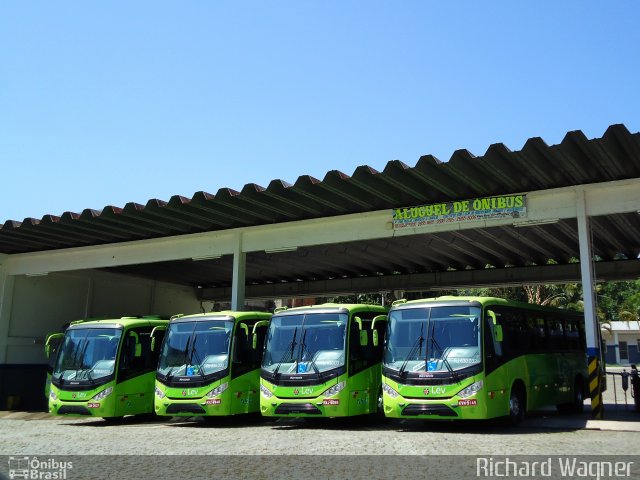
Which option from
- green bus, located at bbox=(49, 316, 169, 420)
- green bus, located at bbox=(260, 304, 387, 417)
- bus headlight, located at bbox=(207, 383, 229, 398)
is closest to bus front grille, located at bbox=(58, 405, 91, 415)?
green bus, located at bbox=(49, 316, 169, 420)

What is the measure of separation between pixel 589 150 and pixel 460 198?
11.6 feet

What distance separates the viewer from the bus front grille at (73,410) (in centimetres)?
1494

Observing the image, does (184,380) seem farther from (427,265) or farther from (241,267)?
(427,265)

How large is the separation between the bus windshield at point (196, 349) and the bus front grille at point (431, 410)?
444 cm

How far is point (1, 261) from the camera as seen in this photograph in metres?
22.1

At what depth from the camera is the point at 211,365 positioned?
14203 mm

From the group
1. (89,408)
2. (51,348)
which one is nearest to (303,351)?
(89,408)

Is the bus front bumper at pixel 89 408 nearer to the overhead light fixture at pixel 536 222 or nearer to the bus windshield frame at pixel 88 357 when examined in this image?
the bus windshield frame at pixel 88 357

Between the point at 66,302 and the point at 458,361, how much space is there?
1671 centimetres

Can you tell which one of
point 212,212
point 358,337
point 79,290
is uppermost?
point 212,212

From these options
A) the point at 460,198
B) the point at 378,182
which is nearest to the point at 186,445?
the point at 378,182

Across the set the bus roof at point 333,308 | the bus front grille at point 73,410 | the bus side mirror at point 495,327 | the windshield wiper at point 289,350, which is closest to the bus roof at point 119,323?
the bus front grille at point 73,410

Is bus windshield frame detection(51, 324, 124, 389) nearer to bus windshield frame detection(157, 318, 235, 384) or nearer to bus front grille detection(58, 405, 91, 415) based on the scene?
bus front grille detection(58, 405, 91, 415)

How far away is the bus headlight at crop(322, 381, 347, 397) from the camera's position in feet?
41.7
